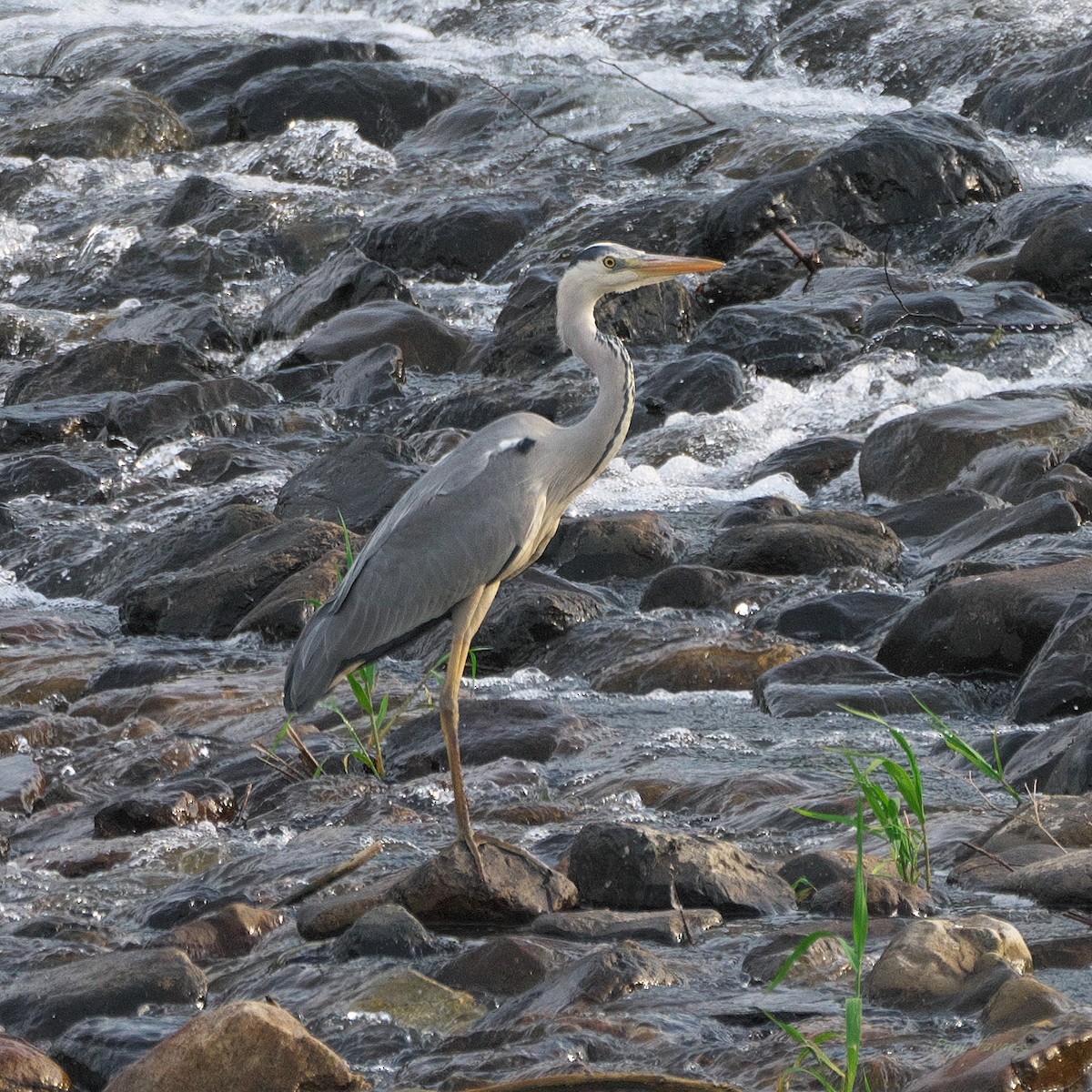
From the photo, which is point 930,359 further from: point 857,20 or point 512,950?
point 857,20

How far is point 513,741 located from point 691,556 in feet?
6.95

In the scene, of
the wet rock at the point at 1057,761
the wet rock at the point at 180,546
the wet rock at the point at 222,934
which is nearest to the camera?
the wet rock at the point at 222,934

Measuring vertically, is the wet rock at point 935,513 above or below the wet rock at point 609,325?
above

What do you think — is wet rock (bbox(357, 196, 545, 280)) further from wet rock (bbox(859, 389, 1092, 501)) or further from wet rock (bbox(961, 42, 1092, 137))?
wet rock (bbox(859, 389, 1092, 501))

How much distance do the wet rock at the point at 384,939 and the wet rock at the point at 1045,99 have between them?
10.5 m

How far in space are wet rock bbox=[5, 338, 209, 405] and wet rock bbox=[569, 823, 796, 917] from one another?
7348 mm

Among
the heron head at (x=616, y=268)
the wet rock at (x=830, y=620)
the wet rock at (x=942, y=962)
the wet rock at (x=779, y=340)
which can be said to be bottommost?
the wet rock at (x=779, y=340)

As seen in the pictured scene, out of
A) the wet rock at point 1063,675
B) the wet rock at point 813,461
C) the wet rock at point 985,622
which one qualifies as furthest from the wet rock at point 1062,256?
the wet rock at point 1063,675

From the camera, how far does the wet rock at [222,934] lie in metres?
4.20

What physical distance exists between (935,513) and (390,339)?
15.0 feet

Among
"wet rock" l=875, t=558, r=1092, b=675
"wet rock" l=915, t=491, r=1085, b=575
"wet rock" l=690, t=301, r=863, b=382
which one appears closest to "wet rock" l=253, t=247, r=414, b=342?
"wet rock" l=690, t=301, r=863, b=382

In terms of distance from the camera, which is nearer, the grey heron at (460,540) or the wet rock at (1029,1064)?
the wet rock at (1029,1064)

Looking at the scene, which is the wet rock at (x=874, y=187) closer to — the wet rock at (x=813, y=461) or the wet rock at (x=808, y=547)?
the wet rock at (x=813, y=461)

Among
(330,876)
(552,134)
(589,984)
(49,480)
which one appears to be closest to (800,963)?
(589,984)
